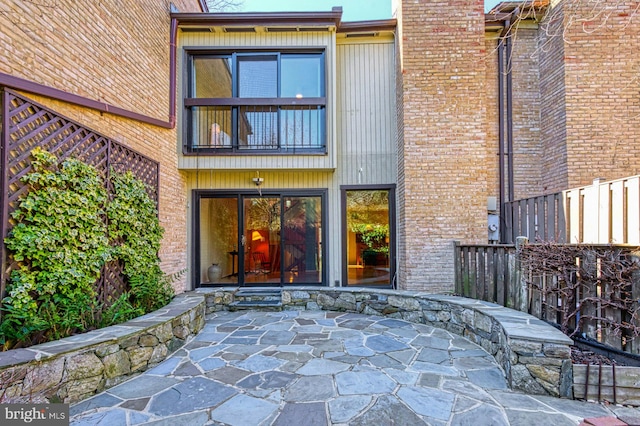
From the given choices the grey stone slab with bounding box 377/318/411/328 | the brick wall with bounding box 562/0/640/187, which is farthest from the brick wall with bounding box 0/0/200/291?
the brick wall with bounding box 562/0/640/187

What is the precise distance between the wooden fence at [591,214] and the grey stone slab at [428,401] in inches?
88.7

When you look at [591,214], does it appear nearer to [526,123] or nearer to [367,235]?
[526,123]

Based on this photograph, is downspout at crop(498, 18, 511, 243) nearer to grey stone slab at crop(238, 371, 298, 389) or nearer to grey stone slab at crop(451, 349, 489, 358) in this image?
grey stone slab at crop(451, 349, 489, 358)

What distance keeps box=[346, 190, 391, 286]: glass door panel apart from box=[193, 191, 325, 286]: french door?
0.67m

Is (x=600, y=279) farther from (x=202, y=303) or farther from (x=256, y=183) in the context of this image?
(x=256, y=183)

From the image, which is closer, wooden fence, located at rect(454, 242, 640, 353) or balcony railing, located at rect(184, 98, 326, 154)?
wooden fence, located at rect(454, 242, 640, 353)

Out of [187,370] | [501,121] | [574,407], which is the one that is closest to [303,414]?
[187,370]

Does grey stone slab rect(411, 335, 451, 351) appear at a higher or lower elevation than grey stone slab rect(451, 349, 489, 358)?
lower

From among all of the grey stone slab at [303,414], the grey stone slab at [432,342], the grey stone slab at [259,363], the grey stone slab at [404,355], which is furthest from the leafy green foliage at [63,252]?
the grey stone slab at [432,342]

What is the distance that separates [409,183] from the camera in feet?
18.8

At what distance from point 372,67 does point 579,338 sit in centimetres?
593

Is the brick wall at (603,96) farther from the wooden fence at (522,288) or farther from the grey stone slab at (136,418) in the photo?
the grey stone slab at (136,418)

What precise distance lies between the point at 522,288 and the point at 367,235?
3.36m

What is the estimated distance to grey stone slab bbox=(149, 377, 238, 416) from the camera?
7.88 ft
